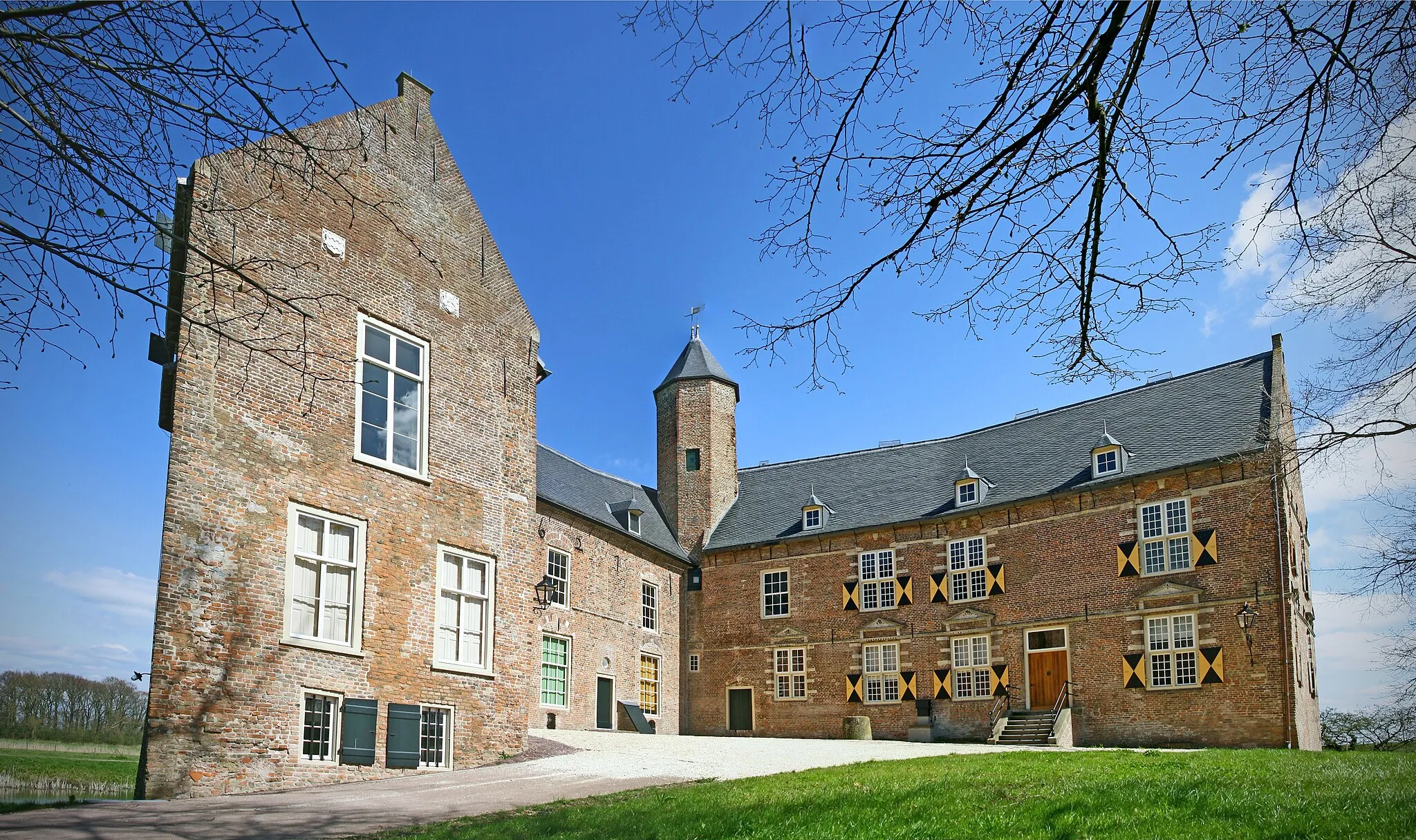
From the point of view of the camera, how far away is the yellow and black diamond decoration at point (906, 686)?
29.2 metres

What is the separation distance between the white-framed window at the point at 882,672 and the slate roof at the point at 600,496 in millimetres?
7002

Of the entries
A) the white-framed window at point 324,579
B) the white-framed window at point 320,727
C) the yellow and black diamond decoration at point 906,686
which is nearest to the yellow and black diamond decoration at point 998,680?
the yellow and black diamond decoration at point 906,686

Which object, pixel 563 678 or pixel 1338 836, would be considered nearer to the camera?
pixel 1338 836

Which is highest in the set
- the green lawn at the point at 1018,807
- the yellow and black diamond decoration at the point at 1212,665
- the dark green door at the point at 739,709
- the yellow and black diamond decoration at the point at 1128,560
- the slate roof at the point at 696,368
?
the slate roof at the point at 696,368

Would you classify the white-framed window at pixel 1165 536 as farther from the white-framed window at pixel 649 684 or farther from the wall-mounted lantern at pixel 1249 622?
the white-framed window at pixel 649 684

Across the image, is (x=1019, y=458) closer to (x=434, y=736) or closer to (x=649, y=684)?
(x=649, y=684)

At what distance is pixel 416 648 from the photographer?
14836mm

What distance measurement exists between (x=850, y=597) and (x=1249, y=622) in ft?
36.0

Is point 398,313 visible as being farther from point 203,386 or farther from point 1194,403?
point 1194,403

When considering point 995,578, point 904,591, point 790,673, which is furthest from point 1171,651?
point 790,673

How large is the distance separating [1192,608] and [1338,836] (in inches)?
782

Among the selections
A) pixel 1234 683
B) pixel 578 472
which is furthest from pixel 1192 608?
pixel 578 472

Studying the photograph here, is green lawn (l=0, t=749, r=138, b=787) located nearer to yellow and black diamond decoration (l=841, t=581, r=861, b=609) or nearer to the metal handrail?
yellow and black diamond decoration (l=841, t=581, r=861, b=609)

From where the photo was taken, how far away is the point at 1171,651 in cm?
2488
